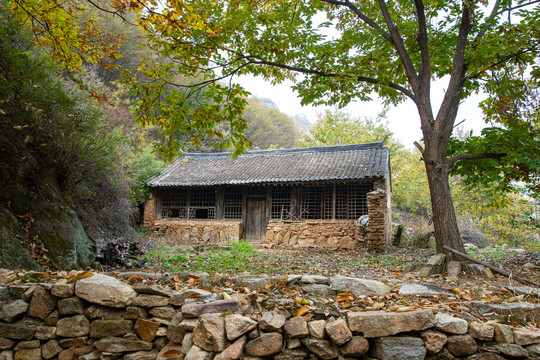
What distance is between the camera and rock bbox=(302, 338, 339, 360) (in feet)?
8.03

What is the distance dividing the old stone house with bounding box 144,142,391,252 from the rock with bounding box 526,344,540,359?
8228 millimetres

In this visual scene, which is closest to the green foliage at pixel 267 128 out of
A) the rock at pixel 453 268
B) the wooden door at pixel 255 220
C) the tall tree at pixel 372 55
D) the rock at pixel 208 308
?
the wooden door at pixel 255 220

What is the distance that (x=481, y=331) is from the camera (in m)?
2.50

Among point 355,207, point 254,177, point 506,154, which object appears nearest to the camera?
point 506,154

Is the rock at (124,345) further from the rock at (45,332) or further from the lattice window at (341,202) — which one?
the lattice window at (341,202)

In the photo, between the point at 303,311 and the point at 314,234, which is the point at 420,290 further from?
the point at 314,234

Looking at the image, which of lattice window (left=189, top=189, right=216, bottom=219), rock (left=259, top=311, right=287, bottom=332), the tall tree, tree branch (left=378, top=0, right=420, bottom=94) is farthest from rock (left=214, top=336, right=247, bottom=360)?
lattice window (left=189, top=189, right=216, bottom=219)

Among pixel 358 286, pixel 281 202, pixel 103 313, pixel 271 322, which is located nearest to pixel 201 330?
pixel 271 322

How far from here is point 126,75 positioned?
218 inches

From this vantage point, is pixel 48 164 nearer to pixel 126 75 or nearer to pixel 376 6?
pixel 126 75

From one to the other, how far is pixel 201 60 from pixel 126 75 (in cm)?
134

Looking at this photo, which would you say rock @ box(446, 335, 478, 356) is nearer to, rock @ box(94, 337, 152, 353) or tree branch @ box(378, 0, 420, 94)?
rock @ box(94, 337, 152, 353)

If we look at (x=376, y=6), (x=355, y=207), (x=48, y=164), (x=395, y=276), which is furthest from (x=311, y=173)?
(x=48, y=164)

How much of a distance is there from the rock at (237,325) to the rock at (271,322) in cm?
7
